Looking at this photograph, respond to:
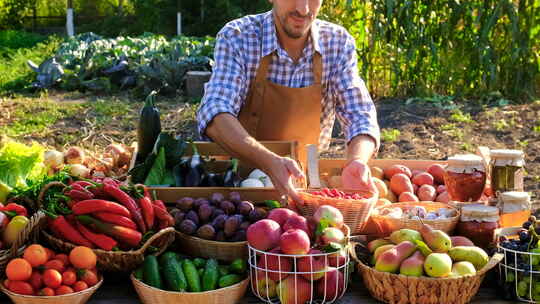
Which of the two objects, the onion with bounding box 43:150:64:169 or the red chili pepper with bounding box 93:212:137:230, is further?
the onion with bounding box 43:150:64:169

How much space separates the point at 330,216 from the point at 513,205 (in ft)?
2.94

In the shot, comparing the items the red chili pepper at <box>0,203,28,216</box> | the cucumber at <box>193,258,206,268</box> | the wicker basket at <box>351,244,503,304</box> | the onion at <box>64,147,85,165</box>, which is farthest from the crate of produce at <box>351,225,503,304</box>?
the onion at <box>64,147,85,165</box>

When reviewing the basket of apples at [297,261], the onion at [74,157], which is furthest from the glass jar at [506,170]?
the onion at [74,157]

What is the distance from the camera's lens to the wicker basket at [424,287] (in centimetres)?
229

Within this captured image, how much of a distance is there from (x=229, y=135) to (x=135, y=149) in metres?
0.76

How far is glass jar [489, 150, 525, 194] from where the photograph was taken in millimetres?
2912

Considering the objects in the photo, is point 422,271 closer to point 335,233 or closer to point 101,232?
point 335,233

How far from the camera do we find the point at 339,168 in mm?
3488

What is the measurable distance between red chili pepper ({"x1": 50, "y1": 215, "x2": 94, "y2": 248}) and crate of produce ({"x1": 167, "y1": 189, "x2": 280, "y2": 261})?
38cm

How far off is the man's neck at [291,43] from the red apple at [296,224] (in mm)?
1582

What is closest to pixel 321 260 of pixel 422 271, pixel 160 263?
pixel 422 271

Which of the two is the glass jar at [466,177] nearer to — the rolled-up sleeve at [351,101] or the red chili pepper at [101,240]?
the rolled-up sleeve at [351,101]

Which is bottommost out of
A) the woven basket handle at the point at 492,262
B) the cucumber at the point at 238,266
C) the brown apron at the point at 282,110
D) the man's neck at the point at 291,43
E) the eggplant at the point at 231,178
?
the cucumber at the point at 238,266

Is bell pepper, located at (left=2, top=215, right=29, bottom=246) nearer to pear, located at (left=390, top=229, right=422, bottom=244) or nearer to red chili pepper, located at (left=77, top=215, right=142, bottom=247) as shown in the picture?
red chili pepper, located at (left=77, top=215, right=142, bottom=247)
